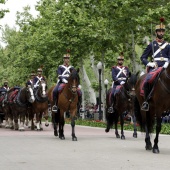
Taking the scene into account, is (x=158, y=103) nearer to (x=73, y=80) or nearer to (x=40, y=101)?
(x=73, y=80)

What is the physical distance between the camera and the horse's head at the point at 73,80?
66.2ft

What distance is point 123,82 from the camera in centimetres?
2209

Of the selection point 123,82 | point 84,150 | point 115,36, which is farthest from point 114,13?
point 84,150

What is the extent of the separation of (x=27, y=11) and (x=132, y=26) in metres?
29.9

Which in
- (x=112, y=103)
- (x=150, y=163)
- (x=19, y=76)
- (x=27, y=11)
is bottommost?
(x=150, y=163)

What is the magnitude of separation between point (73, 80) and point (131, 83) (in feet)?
7.30

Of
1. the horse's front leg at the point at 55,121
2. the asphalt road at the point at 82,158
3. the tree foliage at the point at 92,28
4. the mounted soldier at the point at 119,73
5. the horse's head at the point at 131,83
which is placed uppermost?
the tree foliage at the point at 92,28

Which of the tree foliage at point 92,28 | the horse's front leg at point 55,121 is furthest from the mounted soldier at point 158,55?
the tree foliage at point 92,28

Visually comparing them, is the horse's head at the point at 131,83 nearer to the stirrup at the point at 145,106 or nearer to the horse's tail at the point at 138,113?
the horse's tail at the point at 138,113

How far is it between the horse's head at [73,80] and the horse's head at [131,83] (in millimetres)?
1972

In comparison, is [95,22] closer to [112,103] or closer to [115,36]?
[115,36]

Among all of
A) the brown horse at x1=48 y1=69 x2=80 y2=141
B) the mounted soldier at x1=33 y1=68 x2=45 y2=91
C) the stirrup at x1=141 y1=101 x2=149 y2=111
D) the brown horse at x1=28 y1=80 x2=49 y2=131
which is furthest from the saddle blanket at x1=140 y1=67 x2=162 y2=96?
the mounted soldier at x1=33 y1=68 x2=45 y2=91

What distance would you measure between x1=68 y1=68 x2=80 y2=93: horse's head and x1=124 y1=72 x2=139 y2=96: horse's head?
197 cm

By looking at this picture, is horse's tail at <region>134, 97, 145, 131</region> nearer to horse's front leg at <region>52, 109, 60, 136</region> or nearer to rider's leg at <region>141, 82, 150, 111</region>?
rider's leg at <region>141, 82, 150, 111</region>
